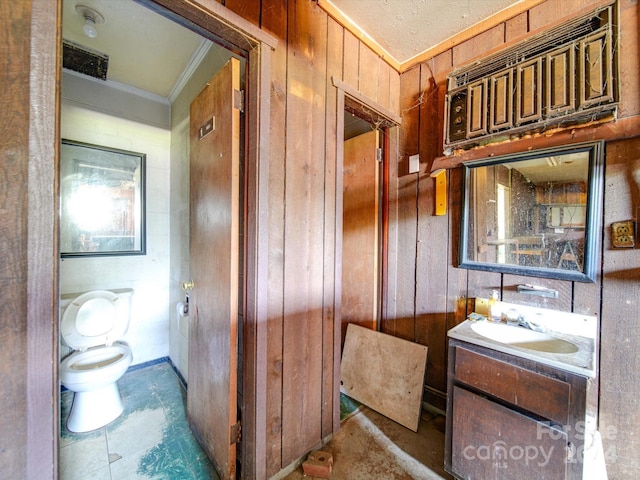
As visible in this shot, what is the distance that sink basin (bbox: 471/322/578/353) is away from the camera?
1218 millimetres

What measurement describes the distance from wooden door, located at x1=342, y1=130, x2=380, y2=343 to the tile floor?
1351 mm

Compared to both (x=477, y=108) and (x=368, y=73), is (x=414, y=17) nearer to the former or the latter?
(x=368, y=73)

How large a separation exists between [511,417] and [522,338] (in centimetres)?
44

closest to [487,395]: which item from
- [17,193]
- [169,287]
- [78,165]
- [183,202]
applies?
[17,193]

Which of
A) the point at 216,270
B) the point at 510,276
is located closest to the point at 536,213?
the point at 510,276

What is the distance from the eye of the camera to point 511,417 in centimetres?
107

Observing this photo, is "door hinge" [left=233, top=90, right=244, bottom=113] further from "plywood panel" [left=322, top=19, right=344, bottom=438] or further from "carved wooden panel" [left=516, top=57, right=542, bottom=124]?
"carved wooden panel" [left=516, top=57, right=542, bottom=124]

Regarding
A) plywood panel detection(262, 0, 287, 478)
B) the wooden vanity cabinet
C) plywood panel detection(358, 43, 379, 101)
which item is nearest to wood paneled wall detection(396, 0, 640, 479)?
plywood panel detection(358, 43, 379, 101)

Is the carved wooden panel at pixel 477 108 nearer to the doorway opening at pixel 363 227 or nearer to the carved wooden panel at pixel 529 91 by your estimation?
the carved wooden panel at pixel 529 91

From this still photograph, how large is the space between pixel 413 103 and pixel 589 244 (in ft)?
4.51

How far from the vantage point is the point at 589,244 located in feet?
3.99

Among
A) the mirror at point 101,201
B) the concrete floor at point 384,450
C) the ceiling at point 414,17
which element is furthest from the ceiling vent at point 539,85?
the mirror at point 101,201

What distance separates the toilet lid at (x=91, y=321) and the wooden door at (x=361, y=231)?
6.04 ft

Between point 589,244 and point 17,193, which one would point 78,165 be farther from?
point 589,244
